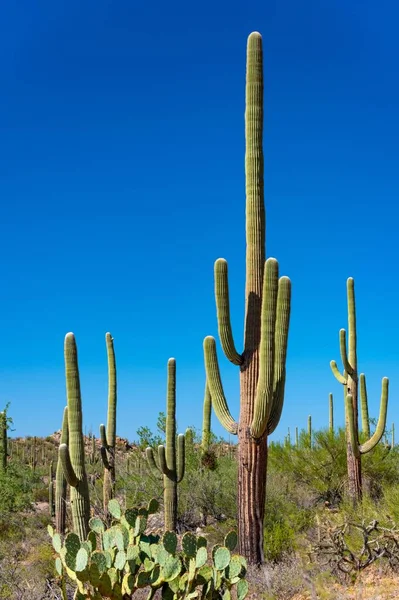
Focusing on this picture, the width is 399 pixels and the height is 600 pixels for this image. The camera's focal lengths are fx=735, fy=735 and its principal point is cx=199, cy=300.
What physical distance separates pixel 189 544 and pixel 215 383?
13.4ft

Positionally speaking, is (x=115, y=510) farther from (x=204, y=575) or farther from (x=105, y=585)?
(x=204, y=575)

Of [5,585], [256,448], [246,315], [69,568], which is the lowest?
[5,585]

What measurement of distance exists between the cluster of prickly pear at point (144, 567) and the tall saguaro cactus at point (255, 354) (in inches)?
132

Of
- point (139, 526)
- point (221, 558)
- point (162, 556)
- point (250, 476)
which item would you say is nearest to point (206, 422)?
point (250, 476)

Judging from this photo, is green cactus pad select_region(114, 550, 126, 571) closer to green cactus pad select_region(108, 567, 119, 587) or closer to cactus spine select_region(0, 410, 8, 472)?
green cactus pad select_region(108, 567, 119, 587)

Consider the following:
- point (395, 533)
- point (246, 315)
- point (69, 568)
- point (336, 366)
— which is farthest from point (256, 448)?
point (336, 366)

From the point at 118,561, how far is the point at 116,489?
12.4m

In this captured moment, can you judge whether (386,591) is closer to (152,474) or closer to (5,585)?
(5,585)

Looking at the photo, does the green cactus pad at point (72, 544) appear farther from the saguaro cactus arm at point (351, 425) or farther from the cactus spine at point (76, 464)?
the saguaro cactus arm at point (351, 425)

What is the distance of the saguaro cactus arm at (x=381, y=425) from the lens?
16828 mm

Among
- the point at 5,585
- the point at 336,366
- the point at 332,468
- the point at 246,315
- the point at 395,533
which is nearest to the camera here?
the point at 395,533

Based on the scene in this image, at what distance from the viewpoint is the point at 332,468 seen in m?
19.9

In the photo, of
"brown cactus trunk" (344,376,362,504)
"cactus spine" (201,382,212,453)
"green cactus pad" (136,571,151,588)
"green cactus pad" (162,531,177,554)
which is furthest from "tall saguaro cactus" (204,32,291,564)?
"cactus spine" (201,382,212,453)

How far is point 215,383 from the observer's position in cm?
1102
